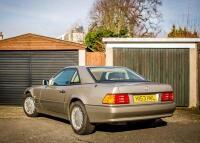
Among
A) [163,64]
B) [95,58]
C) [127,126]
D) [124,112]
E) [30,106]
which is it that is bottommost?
[127,126]

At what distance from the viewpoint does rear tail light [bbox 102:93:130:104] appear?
23.7 ft

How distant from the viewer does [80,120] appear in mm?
7879

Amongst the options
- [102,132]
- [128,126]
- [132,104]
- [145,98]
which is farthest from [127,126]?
[132,104]

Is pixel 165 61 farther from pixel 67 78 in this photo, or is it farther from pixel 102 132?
pixel 102 132

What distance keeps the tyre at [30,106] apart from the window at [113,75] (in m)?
2.77

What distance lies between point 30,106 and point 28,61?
173 inches

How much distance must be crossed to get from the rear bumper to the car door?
1.17 meters

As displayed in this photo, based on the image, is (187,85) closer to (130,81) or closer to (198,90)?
(198,90)

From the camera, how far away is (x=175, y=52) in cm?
1405

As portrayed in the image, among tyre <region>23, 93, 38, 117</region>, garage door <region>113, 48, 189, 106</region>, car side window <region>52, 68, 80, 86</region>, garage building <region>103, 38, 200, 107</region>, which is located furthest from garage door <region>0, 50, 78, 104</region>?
car side window <region>52, 68, 80, 86</region>

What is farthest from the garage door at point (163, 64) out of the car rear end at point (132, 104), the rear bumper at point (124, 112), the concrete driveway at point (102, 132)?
the rear bumper at point (124, 112)

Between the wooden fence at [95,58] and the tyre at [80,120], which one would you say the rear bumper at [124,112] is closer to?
the tyre at [80,120]

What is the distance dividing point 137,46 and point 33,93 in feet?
16.8

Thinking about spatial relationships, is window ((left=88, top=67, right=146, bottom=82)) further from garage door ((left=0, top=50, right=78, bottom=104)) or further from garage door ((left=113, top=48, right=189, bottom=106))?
garage door ((left=0, top=50, right=78, bottom=104))
